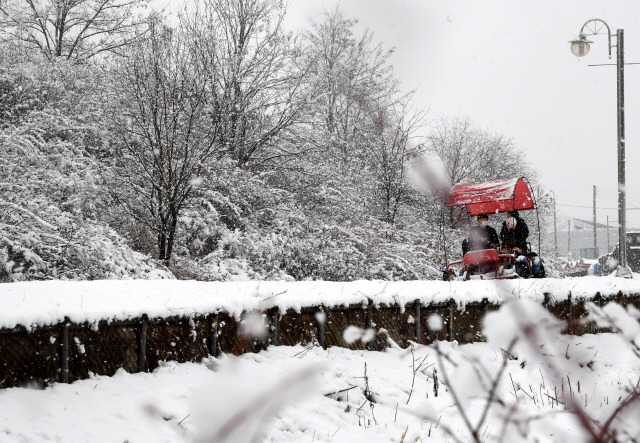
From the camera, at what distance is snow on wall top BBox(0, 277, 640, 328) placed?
4461 millimetres

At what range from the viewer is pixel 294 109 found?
56.9 ft

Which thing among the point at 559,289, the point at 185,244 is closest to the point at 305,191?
the point at 185,244

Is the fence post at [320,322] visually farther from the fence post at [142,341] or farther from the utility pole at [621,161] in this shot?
the utility pole at [621,161]

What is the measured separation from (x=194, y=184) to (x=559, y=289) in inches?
289

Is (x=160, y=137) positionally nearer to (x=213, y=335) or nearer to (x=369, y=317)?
(x=369, y=317)

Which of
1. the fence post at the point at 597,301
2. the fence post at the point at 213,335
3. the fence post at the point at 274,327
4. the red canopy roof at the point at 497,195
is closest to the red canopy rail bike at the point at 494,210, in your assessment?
the red canopy roof at the point at 497,195

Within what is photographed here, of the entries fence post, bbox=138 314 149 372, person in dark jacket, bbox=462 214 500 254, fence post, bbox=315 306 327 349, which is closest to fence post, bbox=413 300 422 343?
fence post, bbox=315 306 327 349

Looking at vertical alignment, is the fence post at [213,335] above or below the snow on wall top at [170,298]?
below

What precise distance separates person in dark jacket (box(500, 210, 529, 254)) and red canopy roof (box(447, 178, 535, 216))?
16.5 inches

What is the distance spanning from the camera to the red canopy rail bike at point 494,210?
12.0 metres

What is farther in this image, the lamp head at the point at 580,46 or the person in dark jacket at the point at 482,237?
the lamp head at the point at 580,46

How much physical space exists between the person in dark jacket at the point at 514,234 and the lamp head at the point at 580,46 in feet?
16.7

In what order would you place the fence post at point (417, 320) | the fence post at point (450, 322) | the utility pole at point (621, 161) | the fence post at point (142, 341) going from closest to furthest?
the fence post at point (142, 341) < the fence post at point (417, 320) < the fence post at point (450, 322) < the utility pole at point (621, 161)

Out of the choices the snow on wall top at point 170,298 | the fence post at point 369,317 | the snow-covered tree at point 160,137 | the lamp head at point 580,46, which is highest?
the lamp head at point 580,46
